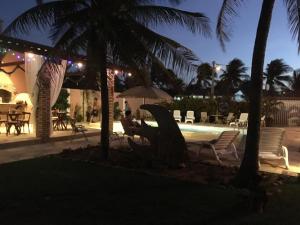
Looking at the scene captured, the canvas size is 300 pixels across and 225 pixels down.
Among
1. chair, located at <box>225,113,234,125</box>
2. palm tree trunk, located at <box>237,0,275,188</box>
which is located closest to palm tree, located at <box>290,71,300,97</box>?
chair, located at <box>225,113,234,125</box>

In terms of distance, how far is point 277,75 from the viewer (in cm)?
5759

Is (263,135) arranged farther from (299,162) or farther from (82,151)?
(82,151)

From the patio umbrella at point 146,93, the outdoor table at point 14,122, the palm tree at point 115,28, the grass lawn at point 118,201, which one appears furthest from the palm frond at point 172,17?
the outdoor table at point 14,122

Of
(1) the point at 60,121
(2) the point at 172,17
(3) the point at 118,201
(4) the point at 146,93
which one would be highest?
(2) the point at 172,17

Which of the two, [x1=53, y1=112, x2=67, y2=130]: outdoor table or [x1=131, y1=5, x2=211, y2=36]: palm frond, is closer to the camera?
[x1=131, y1=5, x2=211, y2=36]: palm frond

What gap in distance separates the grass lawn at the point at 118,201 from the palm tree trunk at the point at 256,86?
0.57 meters

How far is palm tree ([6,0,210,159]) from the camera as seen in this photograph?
381 inches

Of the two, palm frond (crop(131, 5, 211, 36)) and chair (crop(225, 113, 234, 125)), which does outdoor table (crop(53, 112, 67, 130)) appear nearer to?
palm frond (crop(131, 5, 211, 36))

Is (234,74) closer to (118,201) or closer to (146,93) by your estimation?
(146,93)

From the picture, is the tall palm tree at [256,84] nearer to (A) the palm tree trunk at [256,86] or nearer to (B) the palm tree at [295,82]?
(A) the palm tree trunk at [256,86]

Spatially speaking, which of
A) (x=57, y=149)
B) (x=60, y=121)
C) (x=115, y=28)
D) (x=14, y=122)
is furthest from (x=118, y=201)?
(x=60, y=121)

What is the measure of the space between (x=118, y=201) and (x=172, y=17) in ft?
16.6

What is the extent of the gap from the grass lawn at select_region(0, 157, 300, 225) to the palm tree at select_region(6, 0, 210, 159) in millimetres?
2755

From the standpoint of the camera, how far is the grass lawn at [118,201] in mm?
5871
